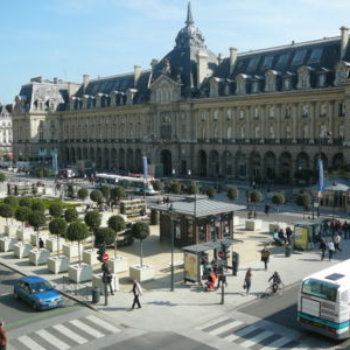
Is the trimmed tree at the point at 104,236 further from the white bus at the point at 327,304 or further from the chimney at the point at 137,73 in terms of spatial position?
the chimney at the point at 137,73

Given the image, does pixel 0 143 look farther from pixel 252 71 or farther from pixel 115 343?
pixel 115 343

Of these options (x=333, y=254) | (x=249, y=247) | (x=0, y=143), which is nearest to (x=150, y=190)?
(x=249, y=247)

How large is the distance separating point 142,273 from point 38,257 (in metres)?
8.58

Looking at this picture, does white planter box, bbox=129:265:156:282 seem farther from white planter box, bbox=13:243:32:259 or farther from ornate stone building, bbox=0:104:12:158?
ornate stone building, bbox=0:104:12:158

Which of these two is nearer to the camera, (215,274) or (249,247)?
(215,274)

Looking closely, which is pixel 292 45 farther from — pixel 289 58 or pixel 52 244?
pixel 52 244

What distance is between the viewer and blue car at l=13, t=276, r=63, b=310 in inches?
945

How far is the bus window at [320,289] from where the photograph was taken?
1964 centimetres

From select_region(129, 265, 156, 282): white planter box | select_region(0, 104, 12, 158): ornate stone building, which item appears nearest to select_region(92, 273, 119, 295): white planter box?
select_region(129, 265, 156, 282): white planter box

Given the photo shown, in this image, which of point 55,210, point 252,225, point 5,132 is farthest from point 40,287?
point 5,132

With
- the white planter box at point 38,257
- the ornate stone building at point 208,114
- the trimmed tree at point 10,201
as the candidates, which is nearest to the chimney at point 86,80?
the ornate stone building at point 208,114

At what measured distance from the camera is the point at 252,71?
7969 centimetres

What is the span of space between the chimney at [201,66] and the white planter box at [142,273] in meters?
62.4

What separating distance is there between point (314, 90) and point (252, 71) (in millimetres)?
14493
